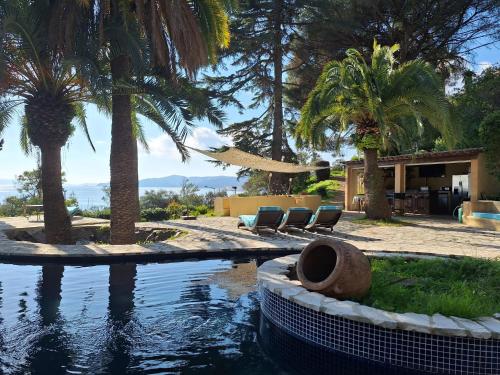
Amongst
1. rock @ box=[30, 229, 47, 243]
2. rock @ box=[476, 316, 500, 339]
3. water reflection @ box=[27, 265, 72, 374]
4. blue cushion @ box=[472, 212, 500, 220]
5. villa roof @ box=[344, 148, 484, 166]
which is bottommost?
water reflection @ box=[27, 265, 72, 374]

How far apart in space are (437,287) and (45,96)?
10.4m

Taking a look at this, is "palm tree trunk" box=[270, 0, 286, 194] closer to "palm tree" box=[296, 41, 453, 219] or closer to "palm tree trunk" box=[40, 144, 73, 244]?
"palm tree" box=[296, 41, 453, 219]

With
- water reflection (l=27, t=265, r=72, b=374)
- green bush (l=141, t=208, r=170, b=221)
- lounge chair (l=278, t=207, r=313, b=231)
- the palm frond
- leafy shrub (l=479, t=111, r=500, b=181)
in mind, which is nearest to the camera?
water reflection (l=27, t=265, r=72, b=374)

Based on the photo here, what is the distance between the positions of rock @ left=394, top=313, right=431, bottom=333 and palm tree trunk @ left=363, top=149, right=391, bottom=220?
11.7 metres

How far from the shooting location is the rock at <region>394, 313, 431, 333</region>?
3.78 metres

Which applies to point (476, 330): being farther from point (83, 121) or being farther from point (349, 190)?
point (349, 190)

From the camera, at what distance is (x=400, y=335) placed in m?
3.94

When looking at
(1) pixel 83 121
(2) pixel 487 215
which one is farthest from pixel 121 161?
(2) pixel 487 215

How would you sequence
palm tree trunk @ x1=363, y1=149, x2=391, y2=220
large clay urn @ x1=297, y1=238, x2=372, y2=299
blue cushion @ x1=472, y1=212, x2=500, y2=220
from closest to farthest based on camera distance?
large clay urn @ x1=297, y1=238, x2=372, y2=299
blue cushion @ x1=472, y1=212, x2=500, y2=220
palm tree trunk @ x1=363, y1=149, x2=391, y2=220

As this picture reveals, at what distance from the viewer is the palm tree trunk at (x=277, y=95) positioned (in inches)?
870

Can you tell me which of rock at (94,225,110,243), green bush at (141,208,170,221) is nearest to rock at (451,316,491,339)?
rock at (94,225,110,243)

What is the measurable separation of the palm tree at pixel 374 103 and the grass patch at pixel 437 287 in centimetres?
738

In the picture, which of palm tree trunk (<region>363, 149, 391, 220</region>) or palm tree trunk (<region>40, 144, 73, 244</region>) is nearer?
palm tree trunk (<region>40, 144, 73, 244</region>)

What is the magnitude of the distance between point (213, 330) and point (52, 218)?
27.0 feet
